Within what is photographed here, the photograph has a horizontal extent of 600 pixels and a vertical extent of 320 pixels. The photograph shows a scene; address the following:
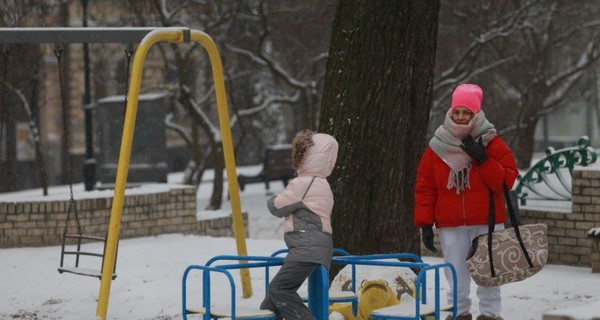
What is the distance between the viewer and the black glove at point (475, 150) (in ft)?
24.2

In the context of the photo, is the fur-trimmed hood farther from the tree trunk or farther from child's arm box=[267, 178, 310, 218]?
the tree trunk

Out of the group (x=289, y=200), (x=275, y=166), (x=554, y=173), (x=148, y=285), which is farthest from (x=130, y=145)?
(x=275, y=166)

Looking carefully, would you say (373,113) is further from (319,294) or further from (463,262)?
(319,294)

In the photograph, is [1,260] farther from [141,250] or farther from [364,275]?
[364,275]

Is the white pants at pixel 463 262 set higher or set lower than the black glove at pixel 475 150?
lower

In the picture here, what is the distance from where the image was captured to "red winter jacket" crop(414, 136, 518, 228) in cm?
745

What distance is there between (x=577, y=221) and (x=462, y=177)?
549 centimetres

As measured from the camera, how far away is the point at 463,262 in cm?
771

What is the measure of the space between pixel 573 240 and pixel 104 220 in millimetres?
5691

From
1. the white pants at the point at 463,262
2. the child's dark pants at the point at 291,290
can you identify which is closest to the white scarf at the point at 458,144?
the white pants at the point at 463,262

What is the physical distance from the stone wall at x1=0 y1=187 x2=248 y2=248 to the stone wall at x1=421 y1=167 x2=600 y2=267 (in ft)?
15.8

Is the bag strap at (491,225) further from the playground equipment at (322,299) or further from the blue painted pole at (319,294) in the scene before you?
the blue painted pole at (319,294)

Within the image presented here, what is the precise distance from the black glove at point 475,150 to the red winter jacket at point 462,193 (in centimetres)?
4

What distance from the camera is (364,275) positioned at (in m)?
7.82
